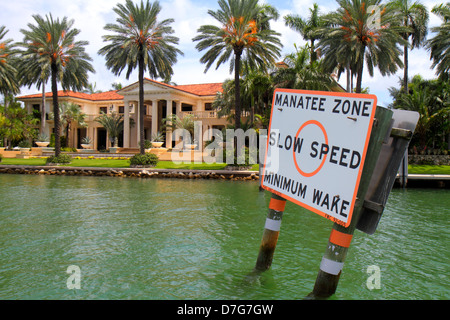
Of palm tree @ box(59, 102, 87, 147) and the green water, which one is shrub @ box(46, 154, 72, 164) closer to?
palm tree @ box(59, 102, 87, 147)

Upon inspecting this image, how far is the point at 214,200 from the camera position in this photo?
17.8 metres

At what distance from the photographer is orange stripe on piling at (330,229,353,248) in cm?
436

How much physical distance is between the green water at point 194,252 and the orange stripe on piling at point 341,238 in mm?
1340

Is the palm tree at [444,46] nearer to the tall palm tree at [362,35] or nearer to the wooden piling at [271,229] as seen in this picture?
the tall palm tree at [362,35]

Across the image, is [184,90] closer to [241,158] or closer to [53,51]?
[53,51]

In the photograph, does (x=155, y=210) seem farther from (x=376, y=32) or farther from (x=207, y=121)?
(x=207, y=121)

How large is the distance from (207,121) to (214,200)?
30.3 m

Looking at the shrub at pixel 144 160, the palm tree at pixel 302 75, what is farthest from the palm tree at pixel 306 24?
the shrub at pixel 144 160

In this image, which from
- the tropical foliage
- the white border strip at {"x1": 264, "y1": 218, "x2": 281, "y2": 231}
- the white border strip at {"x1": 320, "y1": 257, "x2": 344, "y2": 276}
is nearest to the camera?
the white border strip at {"x1": 320, "y1": 257, "x2": 344, "y2": 276}

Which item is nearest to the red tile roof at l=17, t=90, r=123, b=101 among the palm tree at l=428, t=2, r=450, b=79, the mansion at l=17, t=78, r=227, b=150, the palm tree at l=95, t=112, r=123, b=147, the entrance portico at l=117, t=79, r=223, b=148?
the mansion at l=17, t=78, r=227, b=150

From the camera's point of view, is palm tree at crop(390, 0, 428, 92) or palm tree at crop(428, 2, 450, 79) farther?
palm tree at crop(390, 0, 428, 92)

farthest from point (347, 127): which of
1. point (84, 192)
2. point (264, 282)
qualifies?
point (84, 192)

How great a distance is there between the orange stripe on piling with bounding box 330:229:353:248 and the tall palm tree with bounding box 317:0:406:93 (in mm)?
27278

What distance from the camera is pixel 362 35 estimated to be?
30.0m
